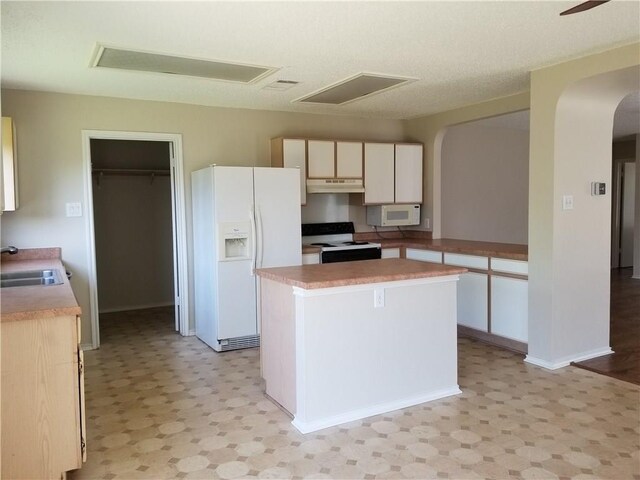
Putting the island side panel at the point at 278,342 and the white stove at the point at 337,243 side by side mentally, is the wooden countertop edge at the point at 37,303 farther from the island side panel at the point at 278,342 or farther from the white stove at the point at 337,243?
the white stove at the point at 337,243

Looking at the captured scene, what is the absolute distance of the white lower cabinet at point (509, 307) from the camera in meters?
4.26

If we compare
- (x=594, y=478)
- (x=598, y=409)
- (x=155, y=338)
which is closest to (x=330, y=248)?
(x=155, y=338)

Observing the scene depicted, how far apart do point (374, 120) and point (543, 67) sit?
2.46m

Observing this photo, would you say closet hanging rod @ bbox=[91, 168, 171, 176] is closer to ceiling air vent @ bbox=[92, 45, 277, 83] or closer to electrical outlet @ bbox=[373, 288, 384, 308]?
ceiling air vent @ bbox=[92, 45, 277, 83]

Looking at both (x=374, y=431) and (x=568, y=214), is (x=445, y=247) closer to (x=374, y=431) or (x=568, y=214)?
(x=568, y=214)

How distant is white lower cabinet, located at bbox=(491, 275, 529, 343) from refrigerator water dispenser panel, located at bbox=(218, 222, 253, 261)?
2186 millimetres

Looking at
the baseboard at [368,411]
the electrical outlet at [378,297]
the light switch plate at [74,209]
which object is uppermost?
the light switch plate at [74,209]

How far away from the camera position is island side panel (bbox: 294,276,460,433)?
296 cm

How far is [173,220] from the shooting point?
16.9 feet

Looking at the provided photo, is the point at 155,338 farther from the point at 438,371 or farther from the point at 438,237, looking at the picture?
the point at 438,237

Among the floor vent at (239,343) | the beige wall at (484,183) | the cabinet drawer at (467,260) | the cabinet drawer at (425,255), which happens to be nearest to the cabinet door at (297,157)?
the cabinet drawer at (425,255)

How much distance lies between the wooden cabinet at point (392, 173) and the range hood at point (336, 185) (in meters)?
0.12

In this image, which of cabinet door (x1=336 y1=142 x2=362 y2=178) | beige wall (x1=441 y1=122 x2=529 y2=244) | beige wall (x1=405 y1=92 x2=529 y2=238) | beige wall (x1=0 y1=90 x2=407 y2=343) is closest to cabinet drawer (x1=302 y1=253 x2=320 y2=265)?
cabinet door (x1=336 y1=142 x2=362 y2=178)

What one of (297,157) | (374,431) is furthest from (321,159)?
(374,431)
